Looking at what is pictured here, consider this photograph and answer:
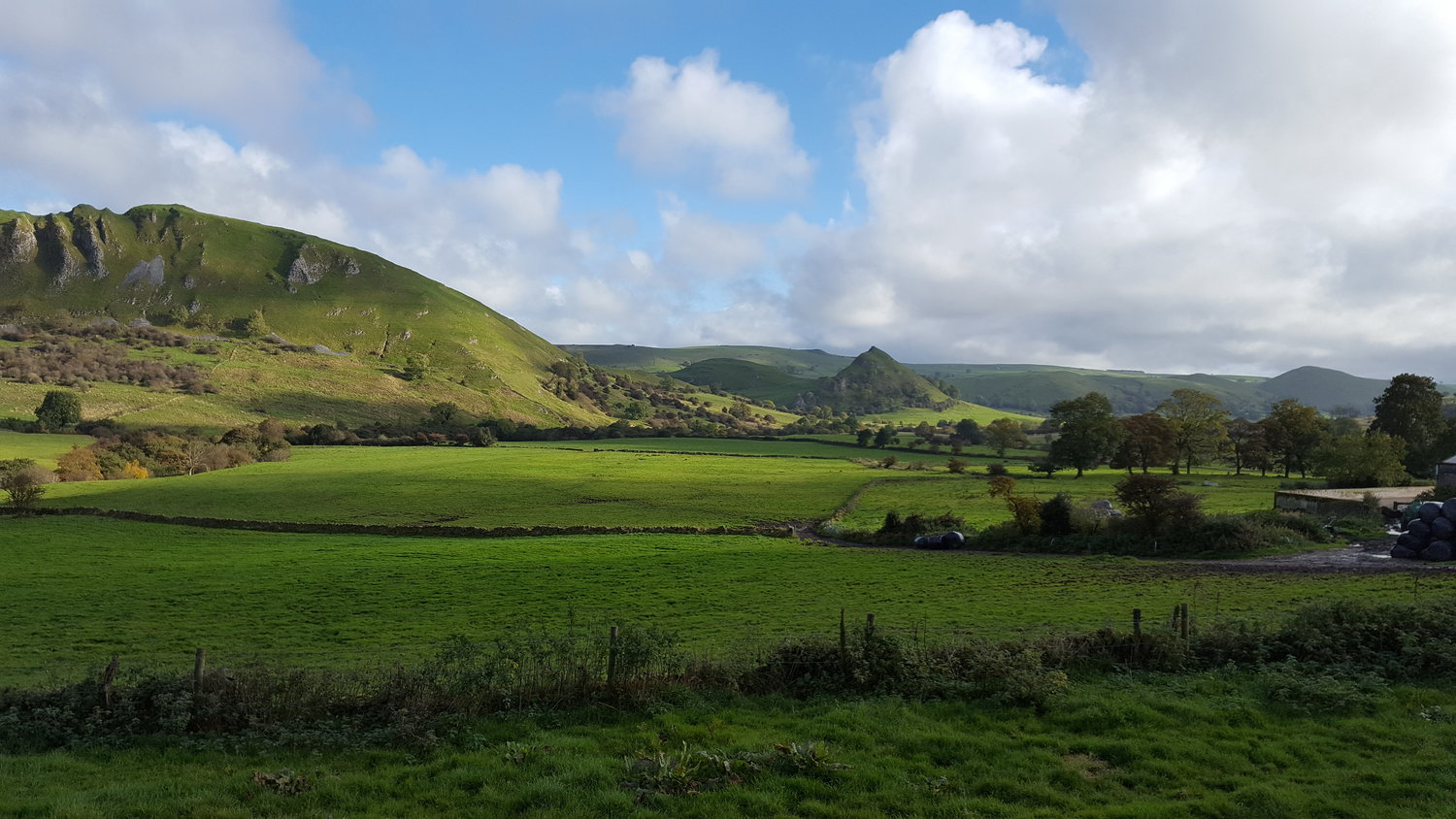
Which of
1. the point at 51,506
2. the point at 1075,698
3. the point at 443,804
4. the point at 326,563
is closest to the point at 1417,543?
the point at 1075,698

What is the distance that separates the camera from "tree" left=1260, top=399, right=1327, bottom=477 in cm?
10169

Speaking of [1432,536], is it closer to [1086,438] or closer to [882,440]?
[1086,438]

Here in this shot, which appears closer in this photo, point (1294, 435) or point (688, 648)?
point (688, 648)

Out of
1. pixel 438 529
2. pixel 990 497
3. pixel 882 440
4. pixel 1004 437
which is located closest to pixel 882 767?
pixel 438 529

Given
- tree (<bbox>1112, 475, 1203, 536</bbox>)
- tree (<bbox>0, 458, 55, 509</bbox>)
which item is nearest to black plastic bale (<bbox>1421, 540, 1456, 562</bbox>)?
tree (<bbox>1112, 475, 1203, 536</bbox>)

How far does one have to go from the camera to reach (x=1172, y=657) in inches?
642

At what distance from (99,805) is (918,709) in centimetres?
1273

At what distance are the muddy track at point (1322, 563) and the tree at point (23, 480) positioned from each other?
7723cm

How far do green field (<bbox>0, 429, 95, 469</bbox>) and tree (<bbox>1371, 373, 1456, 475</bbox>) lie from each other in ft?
564

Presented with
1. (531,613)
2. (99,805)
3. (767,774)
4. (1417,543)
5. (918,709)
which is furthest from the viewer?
(1417,543)

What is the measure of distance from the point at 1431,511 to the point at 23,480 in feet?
352

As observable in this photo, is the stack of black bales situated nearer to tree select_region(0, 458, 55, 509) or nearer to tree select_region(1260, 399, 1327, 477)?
tree select_region(1260, 399, 1327, 477)

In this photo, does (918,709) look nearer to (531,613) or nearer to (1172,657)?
(1172,657)

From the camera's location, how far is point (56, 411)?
4825 inches
